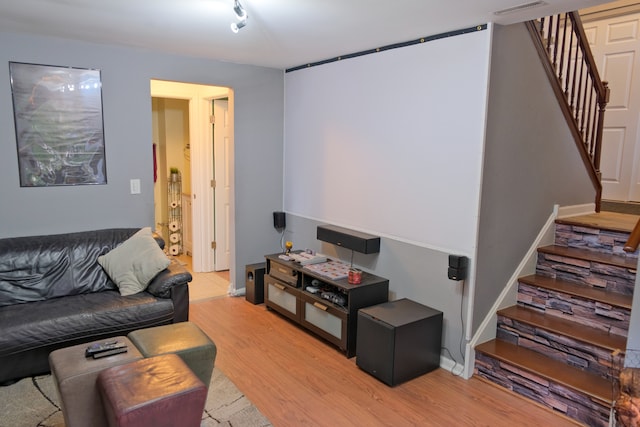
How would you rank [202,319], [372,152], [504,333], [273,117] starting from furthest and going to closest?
[273,117], [202,319], [372,152], [504,333]

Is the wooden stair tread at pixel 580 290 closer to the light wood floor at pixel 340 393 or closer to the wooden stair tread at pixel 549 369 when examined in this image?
the wooden stair tread at pixel 549 369

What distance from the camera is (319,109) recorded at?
4180mm

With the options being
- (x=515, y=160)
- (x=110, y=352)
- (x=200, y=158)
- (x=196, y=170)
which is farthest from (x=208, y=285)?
(x=515, y=160)

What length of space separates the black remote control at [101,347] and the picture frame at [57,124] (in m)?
1.80

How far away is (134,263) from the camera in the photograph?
340 cm

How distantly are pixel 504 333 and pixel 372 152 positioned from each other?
173 centimetres

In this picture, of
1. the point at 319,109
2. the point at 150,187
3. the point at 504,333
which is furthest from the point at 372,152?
the point at 150,187

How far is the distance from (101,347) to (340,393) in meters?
A: 1.48

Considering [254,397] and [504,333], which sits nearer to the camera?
[254,397]

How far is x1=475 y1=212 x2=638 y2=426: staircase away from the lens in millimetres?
2635

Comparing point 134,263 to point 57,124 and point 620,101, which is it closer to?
point 57,124

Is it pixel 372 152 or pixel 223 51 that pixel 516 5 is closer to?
pixel 372 152

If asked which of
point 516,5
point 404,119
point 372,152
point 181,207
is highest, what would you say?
point 516,5

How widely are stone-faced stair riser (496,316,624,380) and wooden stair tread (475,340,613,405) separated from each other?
0.03 metres
